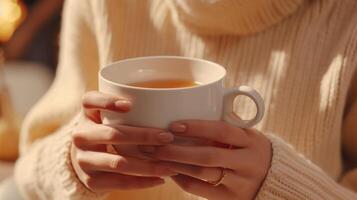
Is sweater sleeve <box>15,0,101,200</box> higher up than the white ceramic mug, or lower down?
lower down

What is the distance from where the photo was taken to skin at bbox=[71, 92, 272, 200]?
514 millimetres

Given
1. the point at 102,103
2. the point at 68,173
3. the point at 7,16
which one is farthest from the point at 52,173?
the point at 7,16

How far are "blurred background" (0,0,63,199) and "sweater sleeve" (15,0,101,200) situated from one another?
138 millimetres

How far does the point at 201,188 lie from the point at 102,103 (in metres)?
0.13

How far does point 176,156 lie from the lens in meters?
0.52

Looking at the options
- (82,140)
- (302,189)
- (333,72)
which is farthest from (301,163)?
(82,140)

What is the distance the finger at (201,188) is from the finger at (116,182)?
21mm

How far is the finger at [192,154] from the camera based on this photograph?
52cm

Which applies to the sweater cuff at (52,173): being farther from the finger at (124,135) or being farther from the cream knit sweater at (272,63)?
the finger at (124,135)

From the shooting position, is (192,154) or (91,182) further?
(91,182)

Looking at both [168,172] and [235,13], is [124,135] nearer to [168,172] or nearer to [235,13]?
[168,172]

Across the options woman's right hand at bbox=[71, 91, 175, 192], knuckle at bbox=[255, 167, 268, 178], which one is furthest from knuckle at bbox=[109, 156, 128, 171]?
knuckle at bbox=[255, 167, 268, 178]

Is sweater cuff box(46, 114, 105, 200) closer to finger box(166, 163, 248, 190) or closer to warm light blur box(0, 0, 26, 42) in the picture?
finger box(166, 163, 248, 190)

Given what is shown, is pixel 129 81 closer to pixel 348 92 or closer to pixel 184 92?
pixel 184 92
